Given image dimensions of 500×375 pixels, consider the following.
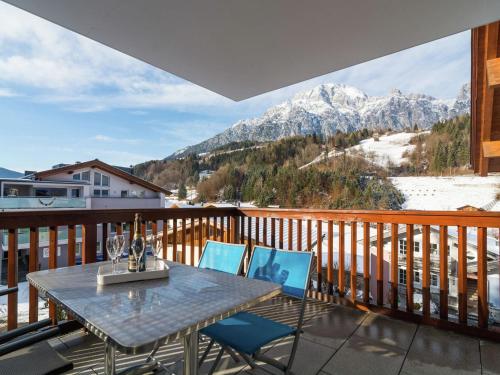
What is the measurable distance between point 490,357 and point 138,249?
8.92 ft

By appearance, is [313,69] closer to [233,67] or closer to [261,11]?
[233,67]

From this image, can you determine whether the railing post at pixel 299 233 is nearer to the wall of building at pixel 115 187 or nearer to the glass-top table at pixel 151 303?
the glass-top table at pixel 151 303

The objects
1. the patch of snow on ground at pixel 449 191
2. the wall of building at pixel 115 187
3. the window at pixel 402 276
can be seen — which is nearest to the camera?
the window at pixel 402 276

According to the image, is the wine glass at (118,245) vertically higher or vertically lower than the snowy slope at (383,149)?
lower

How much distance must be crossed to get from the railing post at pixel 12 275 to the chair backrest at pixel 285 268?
1.82m

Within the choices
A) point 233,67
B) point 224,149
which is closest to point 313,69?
point 233,67

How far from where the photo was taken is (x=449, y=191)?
23.4 ft

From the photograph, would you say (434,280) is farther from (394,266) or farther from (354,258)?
(354,258)

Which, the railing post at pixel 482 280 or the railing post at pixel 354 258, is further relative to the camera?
the railing post at pixel 354 258

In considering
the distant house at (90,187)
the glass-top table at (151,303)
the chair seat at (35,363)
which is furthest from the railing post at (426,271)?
the distant house at (90,187)

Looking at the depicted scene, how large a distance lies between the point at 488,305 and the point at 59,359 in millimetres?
Result: 3232

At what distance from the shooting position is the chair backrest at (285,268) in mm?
1899

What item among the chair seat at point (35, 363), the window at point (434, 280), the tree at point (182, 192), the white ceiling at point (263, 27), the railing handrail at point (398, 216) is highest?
the white ceiling at point (263, 27)

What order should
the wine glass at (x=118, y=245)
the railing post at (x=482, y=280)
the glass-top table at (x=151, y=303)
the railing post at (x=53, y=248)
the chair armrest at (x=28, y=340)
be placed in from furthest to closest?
the railing post at (x=482, y=280) < the railing post at (x=53, y=248) < the wine glass at (x=118, y=245) < the chair armrest at (x=28, y=340) < the glass-top table at (x=151, y=303)
